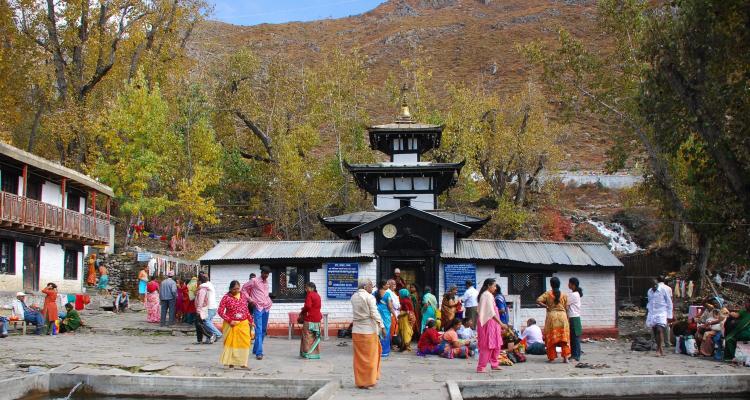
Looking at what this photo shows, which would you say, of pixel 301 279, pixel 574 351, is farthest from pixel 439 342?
pixel 301 279

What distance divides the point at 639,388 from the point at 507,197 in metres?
33.0

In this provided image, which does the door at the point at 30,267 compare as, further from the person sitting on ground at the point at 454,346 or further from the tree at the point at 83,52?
the person sitting on ground at the point at 454,346

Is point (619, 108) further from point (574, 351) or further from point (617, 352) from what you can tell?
point (574, 351)

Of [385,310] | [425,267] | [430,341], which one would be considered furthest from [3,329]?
[425,267]

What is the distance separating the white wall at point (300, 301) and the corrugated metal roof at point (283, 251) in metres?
0.36

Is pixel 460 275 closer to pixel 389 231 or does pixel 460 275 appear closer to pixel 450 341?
pixel 389 231

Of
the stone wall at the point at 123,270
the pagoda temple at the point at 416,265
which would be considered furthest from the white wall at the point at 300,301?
the stone wall at the point at 123,270

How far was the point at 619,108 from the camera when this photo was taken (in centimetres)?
3356

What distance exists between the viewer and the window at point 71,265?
109 feet

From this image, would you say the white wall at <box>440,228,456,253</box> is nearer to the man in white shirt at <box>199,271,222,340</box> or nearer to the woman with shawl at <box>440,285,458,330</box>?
the woman with shawl at <box>440,285,458,330</box>

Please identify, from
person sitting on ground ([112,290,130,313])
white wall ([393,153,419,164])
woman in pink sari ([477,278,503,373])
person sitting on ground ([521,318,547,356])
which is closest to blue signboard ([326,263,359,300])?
person sitting on ground ([521,318,547,356])

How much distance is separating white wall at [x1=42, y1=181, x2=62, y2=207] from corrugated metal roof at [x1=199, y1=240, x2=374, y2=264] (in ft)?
37.4

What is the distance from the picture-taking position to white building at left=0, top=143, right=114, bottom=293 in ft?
90.0

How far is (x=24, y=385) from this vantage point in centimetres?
1230
